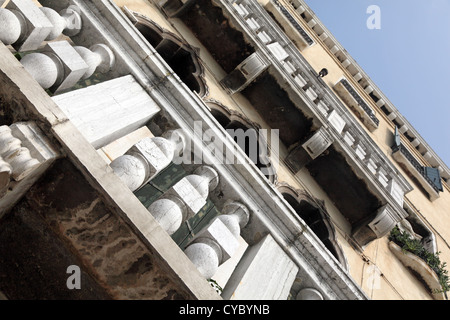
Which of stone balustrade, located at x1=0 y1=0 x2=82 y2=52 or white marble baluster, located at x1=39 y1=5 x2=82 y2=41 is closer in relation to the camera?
stone balustrade, located at x1=0 y1=0 x2=82 y2=52

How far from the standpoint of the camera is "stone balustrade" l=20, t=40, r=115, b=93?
378 centimetres

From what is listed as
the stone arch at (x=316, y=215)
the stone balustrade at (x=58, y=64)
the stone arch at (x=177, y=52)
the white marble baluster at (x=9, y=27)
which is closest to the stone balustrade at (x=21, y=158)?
the stone balustrade at (x=58, y=64)

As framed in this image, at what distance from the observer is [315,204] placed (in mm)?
7719

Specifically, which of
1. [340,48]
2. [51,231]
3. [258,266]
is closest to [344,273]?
[258,266]

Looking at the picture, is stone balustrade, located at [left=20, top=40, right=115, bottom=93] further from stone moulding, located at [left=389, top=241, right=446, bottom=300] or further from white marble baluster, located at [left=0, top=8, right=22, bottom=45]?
stone moulding, located at [left=389, top=241, right=446, bottom=300]

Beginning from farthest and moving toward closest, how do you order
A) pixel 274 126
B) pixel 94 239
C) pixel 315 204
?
1. pixel 274 126
2. pixel 315 204
3. pixel 94 239

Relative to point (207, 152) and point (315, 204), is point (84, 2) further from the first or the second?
point (315, 204)

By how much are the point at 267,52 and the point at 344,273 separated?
472 centimetres

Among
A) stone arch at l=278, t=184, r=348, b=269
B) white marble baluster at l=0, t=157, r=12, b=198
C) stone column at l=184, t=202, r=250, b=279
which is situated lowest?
stone arch at l=278, t=184, r=348, b=269

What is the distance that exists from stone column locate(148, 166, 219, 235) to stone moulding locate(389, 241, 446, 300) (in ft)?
19.4

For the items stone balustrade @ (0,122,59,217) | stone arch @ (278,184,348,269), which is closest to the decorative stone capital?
stone balustrade @ (0,122,59,217)

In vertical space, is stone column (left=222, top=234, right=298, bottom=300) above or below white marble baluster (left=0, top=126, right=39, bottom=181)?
below

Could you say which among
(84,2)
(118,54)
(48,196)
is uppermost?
(84,2)

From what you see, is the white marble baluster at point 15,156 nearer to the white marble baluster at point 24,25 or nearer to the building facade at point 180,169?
the building facade at point 180,169
